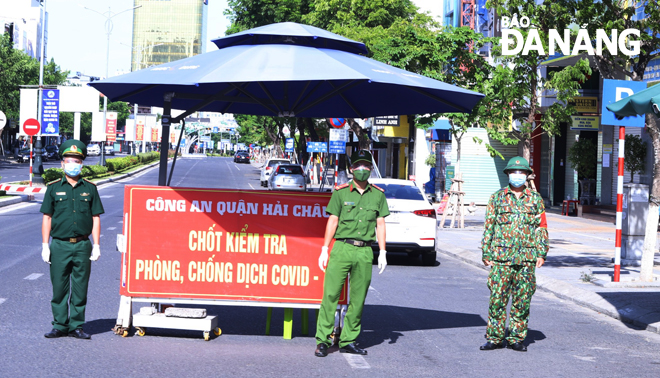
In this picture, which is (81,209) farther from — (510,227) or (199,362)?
(510,227)

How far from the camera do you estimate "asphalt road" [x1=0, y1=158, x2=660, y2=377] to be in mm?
6812

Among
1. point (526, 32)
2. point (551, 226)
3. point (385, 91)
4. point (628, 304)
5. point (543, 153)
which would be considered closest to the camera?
point (385, 91)

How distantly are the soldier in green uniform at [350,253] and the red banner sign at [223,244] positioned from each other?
1.93 feet

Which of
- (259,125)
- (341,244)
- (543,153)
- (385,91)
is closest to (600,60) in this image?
(385,91)

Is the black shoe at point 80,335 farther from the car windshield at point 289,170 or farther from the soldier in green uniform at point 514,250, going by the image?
the car windshield at point 289,170

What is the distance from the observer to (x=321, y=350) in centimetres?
732

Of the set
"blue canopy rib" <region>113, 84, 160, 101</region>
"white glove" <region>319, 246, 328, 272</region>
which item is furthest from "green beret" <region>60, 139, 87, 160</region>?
"white glove" <region>319, 246, 328, 272</region>

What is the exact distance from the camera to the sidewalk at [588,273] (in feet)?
34.5

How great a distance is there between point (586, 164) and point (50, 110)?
79.2 feet

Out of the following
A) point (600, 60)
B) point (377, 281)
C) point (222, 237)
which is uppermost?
point (600, 60)

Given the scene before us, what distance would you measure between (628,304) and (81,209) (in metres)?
7.07

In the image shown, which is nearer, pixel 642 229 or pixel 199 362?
pixel 199 362

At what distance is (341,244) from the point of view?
24.3 feet

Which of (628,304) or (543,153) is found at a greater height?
(543,153)
